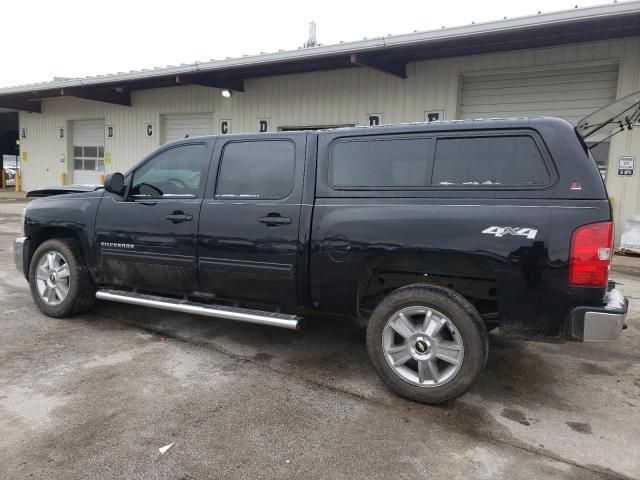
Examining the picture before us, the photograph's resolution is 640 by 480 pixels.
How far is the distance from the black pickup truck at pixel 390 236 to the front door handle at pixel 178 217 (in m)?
0.04

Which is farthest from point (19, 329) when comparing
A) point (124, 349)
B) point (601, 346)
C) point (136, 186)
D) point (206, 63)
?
point (206, 63)

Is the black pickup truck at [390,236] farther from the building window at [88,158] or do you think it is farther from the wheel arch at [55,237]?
the building window at [88,158]

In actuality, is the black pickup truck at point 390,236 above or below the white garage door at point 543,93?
below

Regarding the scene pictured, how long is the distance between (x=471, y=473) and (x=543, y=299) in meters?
1.18

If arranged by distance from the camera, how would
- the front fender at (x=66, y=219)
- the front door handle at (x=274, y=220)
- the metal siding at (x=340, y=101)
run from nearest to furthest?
the front door handle at (x=274, y=220)
the front fender at (x=66, y=219)
the metal siding at (x=340, y=101)

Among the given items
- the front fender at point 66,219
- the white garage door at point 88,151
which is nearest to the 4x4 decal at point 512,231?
the front fender at point 66,219

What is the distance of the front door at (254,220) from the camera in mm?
3828

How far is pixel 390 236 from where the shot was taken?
3.42 metres

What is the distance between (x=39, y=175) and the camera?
67.1ft

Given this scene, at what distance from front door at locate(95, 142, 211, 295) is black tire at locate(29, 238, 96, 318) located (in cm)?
29

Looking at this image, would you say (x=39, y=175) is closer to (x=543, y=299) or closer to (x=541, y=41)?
(x=541, y=41)

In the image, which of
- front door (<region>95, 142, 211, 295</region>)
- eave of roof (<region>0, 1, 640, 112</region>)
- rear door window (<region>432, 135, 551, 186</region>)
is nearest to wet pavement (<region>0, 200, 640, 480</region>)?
front door (<region>95, 142, 211, 295</region>)

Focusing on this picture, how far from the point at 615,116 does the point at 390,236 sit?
693 cm

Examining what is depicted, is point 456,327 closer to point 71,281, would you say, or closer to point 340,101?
point 71,281
